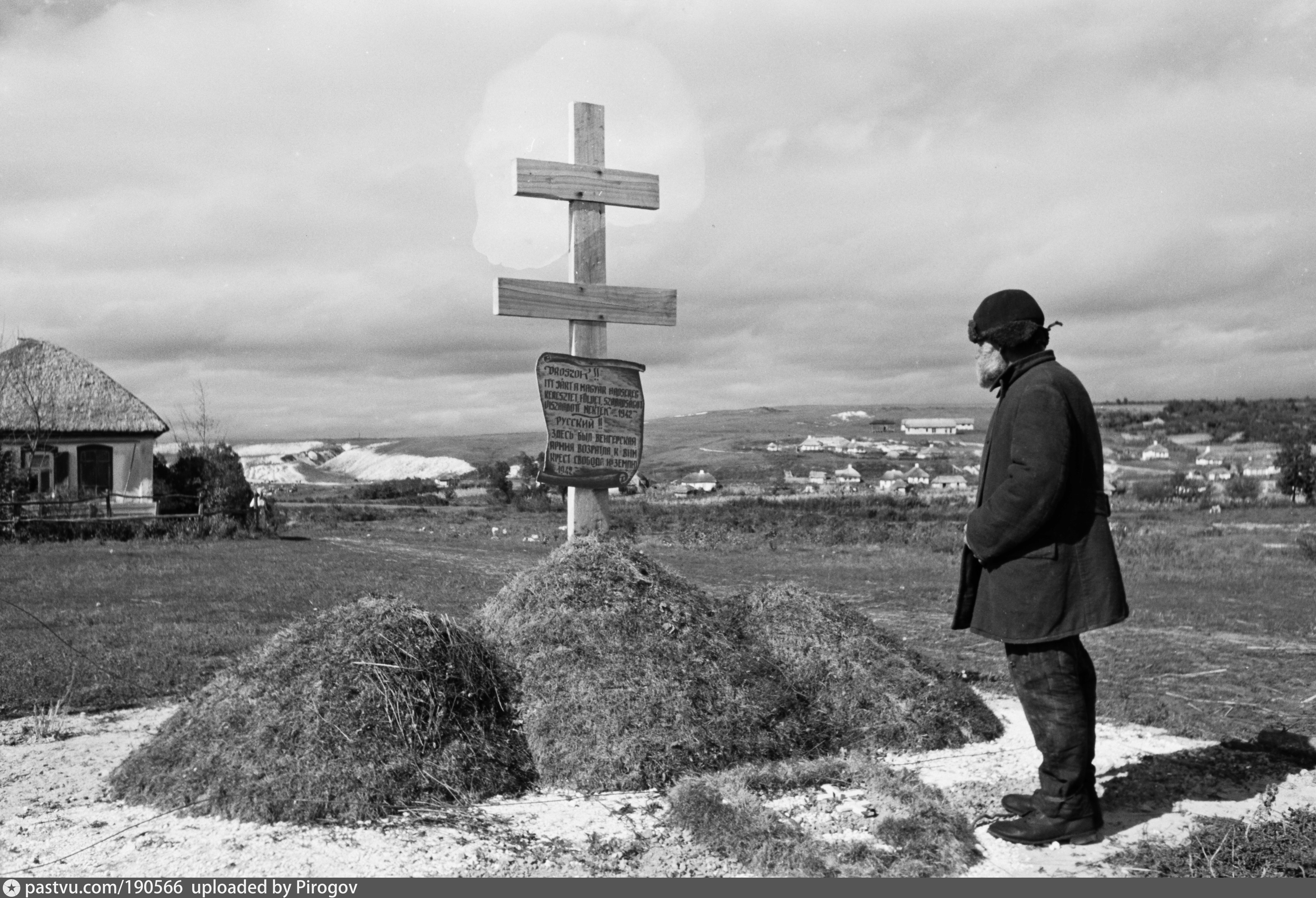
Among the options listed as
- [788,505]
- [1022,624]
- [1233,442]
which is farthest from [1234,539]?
[1233,442]

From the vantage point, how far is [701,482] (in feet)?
201

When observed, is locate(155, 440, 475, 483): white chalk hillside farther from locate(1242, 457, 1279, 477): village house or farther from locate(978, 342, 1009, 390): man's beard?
locate(978, 342, 1009, 390): man's beard

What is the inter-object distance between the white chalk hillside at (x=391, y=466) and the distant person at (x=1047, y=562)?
7617cm

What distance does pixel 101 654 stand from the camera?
8.03 m

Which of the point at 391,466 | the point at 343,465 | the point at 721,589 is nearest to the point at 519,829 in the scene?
the point at 721,589

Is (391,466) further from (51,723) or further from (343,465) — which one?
(51,723)

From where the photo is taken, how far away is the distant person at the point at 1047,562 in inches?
147

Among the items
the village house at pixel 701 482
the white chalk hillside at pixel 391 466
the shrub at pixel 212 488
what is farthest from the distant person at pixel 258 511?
the white chalk hillside at pixel 391 466

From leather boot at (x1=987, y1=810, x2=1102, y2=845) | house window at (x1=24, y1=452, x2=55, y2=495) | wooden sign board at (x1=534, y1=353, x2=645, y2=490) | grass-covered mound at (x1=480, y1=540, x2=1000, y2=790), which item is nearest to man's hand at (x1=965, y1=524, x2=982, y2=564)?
leather boot at (x1=987, y1=810, x2=1102, y2=845)

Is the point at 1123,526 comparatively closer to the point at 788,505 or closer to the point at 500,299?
the point at 788,505

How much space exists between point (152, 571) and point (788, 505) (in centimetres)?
2860

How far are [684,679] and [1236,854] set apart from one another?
8.20 ft

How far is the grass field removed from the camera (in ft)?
23.0

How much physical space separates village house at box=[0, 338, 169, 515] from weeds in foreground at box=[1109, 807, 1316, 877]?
89.7ft
